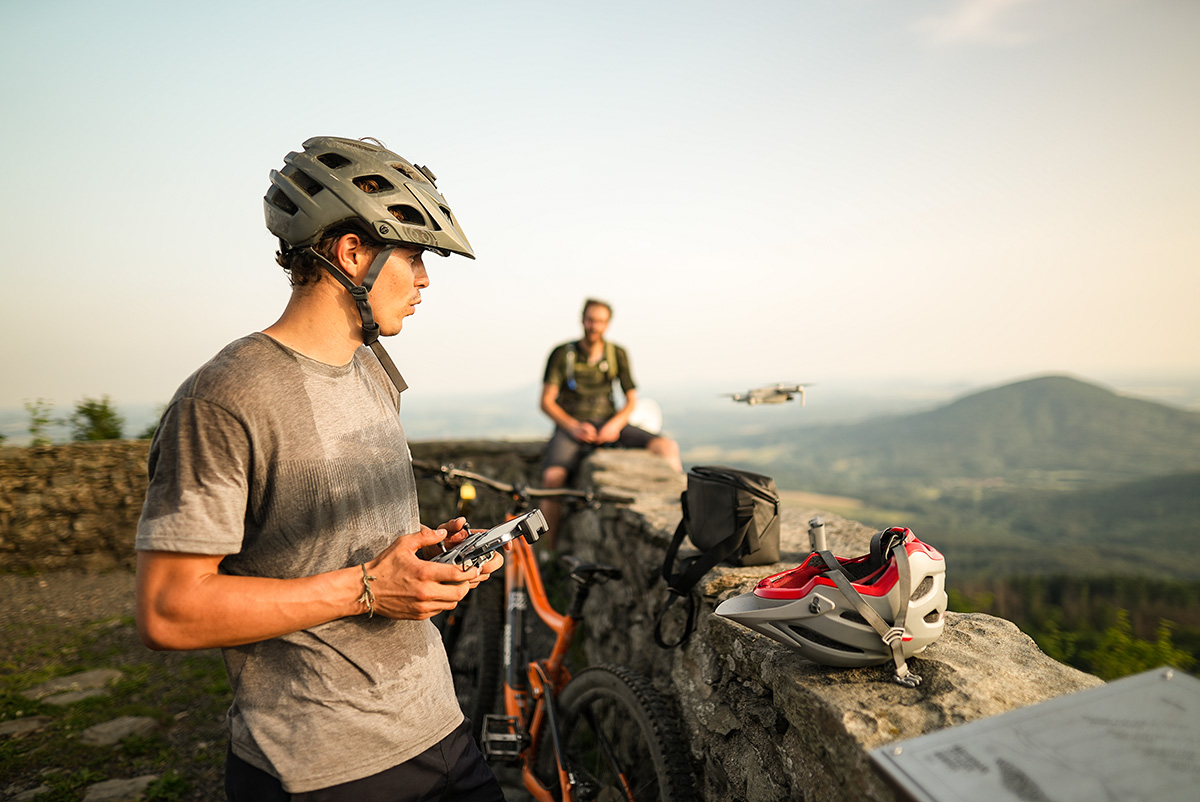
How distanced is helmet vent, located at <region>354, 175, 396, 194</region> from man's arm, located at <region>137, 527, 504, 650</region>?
1.05m

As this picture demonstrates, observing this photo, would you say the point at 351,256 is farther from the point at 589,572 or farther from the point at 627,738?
the point at 627,738

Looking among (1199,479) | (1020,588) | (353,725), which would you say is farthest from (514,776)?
(1199,479)

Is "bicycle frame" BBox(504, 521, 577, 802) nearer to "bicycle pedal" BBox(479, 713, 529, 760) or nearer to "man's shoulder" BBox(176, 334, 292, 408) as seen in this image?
"bicycle pedal" BBox(479, 713, 529, 760)

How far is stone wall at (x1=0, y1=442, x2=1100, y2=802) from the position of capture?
5.08 feet

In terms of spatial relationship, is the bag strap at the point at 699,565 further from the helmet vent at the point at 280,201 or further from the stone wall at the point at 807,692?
the helmet vent at the point at 280,201

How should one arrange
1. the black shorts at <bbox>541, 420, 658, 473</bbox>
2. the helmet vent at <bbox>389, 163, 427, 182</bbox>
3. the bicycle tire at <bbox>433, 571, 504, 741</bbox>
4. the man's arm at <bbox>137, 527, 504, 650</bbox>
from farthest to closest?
the black shorts at <bbox>541, 420, 658, 473</bbox> < the bicycle tire at <bbox>433, 571, 504, 741</bbox> < the helmet vent at <bbox>389, 163, 427, 182</bbox> < the man's arm at <bbox>137, 527, 504, 650</bbox>

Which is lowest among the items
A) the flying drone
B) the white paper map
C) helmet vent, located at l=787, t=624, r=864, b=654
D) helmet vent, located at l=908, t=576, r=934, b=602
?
helmet vent, located at l=787, t=624, r=864, b=654

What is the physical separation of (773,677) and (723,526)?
847mm

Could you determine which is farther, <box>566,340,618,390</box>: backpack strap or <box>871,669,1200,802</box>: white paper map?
<box>566,340,618,390</box>: backpack strap

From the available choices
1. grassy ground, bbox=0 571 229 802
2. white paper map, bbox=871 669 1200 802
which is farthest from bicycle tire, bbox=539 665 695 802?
grassy ground, bbox=0 571 229 802

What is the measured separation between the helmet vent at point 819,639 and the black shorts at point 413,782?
3.38ft

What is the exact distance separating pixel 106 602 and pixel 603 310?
6246 mm

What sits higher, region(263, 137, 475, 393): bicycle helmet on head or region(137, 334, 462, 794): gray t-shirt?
region(263, 137, 475, 393): bicycle helmet on head

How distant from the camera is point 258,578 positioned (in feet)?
4.21
